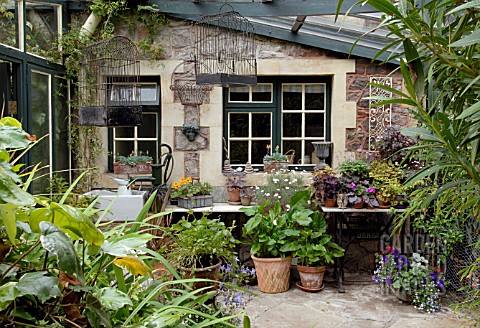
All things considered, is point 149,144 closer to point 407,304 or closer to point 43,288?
point 407,304

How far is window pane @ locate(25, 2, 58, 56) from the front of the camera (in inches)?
174

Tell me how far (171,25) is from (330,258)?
9.57 ft

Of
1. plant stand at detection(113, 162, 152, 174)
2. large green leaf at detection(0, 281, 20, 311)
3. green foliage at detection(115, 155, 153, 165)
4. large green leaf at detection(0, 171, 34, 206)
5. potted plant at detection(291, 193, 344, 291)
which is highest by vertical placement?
large green leaf at detection(0, 171, 34, 206)

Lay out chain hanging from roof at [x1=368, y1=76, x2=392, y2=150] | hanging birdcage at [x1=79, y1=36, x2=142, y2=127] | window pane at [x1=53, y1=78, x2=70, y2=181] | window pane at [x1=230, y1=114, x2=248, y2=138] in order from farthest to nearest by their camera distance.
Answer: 1. window pane at [x1=230, y1=114, x2=248, y2=138]
2. chain hanging from roof at [x1=368, y1=76, x2=392, y2=150]
3. hanging birdcage at [x1=79, y1=36, x2=142, y2=127]
4. window pane at [x1=53, y1=78, x2=70, y2=181]

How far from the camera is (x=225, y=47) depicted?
17.3 ft

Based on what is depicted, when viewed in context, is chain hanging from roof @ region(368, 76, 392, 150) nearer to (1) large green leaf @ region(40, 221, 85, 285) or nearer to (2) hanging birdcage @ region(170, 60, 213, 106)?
(2) hanging birdcage @ region(170, 60, 213, 106)

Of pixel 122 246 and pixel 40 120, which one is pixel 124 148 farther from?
pixel 122 246

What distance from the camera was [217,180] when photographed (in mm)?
5367

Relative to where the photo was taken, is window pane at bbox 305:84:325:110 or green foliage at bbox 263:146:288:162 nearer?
green foliage at bbox 263:146:288:162

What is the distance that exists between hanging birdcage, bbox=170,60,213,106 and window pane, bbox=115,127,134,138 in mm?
673

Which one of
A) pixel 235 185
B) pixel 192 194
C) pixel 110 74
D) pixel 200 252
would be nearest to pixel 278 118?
pixel 235 185

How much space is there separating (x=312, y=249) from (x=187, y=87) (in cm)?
214

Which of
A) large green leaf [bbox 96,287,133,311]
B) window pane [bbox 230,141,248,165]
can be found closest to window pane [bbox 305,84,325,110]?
window pane [bbox 230,141,248,165]

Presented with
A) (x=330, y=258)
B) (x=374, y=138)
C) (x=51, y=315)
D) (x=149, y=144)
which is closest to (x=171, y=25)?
(x=149, y=144)
